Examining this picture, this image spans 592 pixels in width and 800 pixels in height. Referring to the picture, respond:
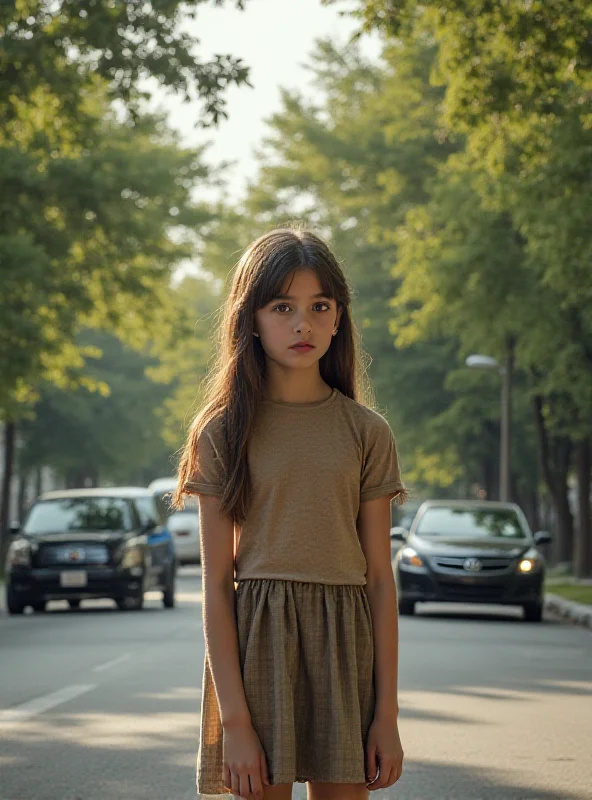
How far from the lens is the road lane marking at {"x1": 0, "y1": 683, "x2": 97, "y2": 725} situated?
33.9ft

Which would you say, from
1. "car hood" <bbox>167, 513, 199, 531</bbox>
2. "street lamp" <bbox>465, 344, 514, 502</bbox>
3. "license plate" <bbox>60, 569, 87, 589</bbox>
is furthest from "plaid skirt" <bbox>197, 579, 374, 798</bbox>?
"car hood" <bbox>167, 513, 199, 531</bbox>

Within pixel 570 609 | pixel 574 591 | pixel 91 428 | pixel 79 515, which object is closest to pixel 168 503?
pixel 79 515

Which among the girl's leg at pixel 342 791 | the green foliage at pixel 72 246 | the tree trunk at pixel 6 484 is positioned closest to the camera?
the girl's leg at pixel 342 791

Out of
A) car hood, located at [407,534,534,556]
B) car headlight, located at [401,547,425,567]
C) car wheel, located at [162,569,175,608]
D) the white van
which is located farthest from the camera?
the white van

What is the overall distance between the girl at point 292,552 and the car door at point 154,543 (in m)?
18.9

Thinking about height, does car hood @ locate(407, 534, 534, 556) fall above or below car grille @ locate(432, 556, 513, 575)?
above

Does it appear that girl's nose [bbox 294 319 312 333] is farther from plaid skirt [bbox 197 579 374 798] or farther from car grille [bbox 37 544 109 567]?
car grille [bbox 37 544 109 567]

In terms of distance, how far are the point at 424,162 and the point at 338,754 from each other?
123 feet

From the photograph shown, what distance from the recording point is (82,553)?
71.9ft

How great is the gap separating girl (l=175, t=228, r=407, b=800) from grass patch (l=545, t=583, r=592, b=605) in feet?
66.6

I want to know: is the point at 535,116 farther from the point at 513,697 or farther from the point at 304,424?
the point at 304,424

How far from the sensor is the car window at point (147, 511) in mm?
23328

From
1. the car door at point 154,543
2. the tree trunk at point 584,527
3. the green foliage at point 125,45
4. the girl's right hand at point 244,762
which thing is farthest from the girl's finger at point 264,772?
the tree trunk at point 584,527

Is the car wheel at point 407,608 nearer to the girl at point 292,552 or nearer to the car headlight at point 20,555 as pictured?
the car headlight at point 20,555
